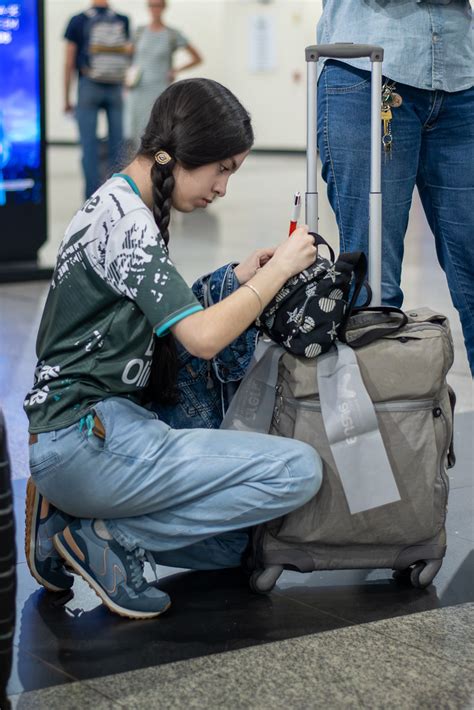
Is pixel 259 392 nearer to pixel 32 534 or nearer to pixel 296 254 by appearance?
pixel 296 254

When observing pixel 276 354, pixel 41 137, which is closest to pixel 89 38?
pixel 41 137

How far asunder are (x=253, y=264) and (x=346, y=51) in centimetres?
48

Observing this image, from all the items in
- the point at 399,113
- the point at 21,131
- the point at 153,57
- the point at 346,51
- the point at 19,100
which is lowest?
the point at 21,131

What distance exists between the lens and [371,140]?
7.89ft

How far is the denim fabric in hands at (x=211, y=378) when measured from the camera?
93.4 inches

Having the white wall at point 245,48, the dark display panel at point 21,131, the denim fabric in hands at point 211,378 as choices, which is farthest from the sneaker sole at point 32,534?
the white wall at point 245,48

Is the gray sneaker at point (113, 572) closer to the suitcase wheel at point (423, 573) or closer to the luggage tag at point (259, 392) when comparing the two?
the luggage tag at point (259, 392)

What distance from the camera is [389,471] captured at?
7.16ft

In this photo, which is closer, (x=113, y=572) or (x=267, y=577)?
(x=113, y=572)

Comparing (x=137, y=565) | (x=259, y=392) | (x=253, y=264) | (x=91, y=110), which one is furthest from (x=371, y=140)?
(x=91, y=110)

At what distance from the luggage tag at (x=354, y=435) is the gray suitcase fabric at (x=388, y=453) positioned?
34 millimetres

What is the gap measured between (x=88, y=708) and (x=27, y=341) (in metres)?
2.93

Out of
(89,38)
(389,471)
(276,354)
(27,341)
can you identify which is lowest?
(27,341)

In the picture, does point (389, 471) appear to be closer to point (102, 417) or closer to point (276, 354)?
point (276, 354)
